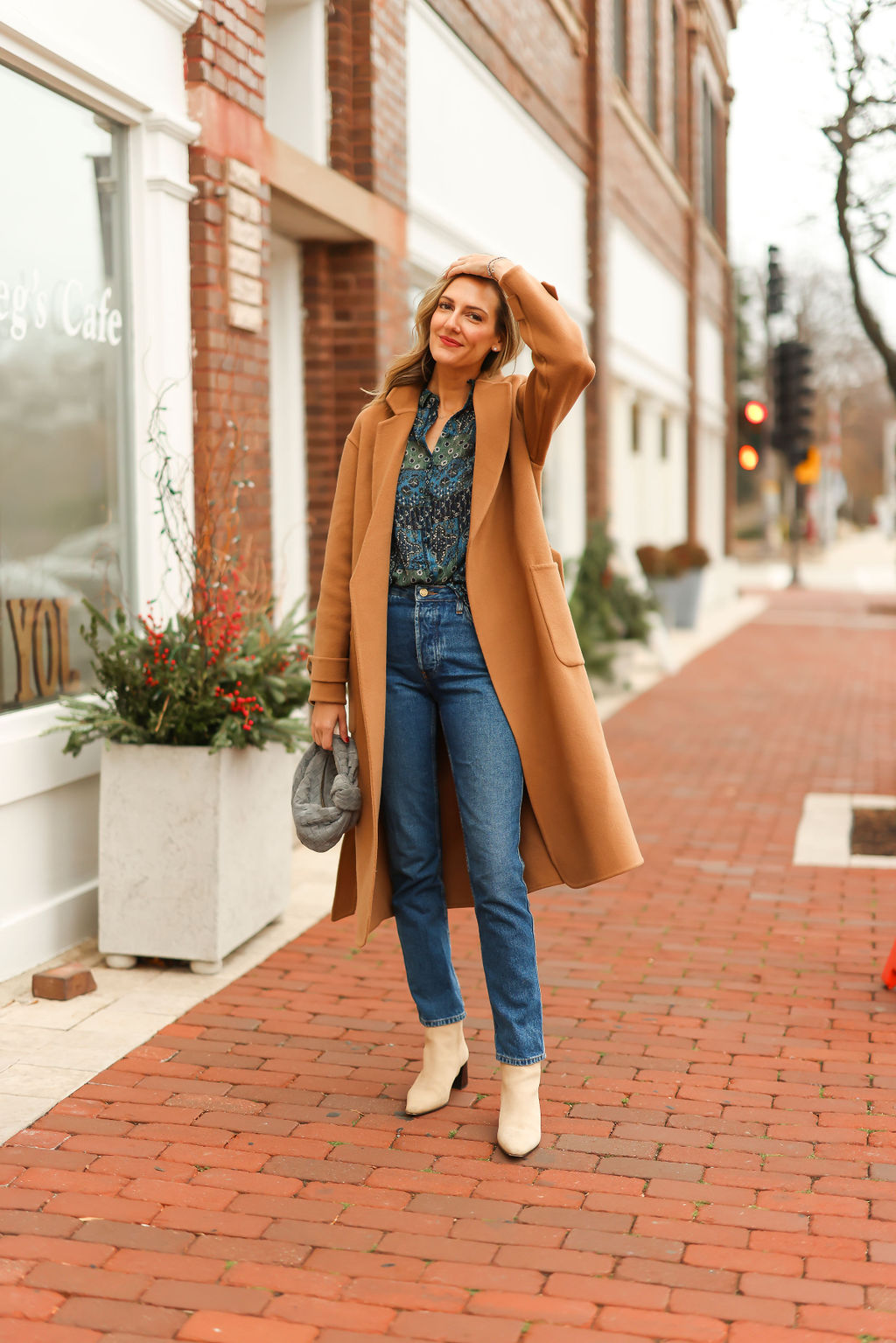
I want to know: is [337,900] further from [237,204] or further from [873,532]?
[873,532]

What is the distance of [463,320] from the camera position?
3.39m

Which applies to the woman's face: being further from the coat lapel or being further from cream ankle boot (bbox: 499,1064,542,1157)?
cream ankle boot (bbox: 499,1064,542,1157)

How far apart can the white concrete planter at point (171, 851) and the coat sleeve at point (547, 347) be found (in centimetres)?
185

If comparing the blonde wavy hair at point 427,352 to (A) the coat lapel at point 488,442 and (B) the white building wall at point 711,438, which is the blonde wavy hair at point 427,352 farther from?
(B) the white building wall at point 711,438

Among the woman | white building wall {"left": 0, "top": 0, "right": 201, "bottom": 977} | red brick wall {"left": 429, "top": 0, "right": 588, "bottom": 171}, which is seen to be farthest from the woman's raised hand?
red brick wall {"left": 429, "top": 0, "right": 588, "bottom": 171}

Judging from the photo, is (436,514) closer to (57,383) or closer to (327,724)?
(327,724)

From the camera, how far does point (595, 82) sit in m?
13.8

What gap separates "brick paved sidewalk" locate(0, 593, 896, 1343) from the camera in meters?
2.76

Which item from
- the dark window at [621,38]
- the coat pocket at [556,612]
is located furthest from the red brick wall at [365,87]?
the dark window at [621,38]

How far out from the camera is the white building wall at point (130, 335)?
4785 mm

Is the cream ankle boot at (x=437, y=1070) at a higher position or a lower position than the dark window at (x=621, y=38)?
lower

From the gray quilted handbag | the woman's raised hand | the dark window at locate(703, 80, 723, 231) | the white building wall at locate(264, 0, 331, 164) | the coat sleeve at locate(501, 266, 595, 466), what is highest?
the dark window at locate(703, 80, 723, 231)

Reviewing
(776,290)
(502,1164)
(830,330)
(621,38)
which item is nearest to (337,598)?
(502,1164)

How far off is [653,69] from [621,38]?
2603mm
